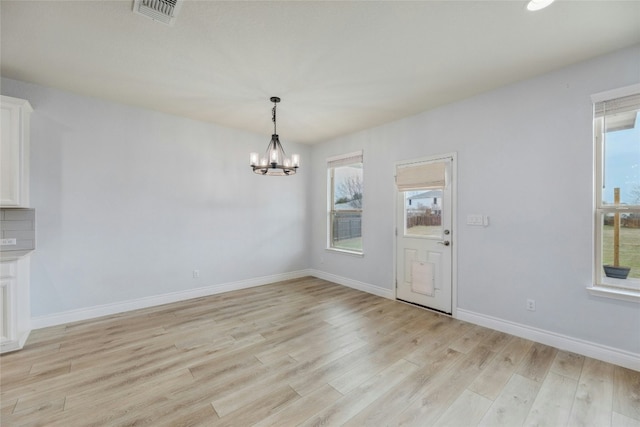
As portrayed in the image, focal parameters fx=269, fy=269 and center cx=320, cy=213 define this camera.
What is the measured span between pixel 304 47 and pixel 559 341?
145 inches

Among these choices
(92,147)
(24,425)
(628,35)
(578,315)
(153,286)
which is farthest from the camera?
(153,286)

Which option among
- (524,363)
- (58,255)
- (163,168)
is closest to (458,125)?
(524,363)

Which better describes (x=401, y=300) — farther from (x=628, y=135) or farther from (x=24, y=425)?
(x=24, y=425)

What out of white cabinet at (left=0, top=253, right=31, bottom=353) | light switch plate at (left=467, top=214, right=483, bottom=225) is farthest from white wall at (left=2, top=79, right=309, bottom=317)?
light switch plate at (left=467, top=214, right=483, bottom=225)

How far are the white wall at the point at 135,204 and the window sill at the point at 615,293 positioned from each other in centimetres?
430

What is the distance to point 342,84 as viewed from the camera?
2.98 metres

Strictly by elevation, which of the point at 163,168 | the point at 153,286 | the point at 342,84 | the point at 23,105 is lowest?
the point at 153,286

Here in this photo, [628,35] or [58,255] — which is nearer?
[628,35]

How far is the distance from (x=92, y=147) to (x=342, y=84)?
321 cm

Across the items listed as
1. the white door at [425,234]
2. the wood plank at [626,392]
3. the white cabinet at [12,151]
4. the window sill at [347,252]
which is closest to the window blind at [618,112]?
the white door at [425,234]

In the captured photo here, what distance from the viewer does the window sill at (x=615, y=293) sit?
90.1 inches

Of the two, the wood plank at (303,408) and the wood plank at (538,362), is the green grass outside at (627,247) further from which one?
the wood plank at (303,408)

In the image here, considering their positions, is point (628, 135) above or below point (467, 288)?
above

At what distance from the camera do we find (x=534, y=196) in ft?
9.27
